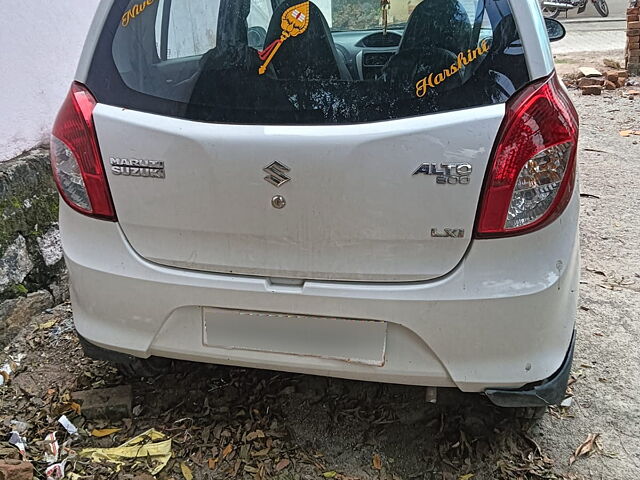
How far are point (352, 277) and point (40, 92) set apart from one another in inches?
87.6

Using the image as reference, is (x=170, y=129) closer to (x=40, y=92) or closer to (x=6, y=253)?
(x=6, y=253)

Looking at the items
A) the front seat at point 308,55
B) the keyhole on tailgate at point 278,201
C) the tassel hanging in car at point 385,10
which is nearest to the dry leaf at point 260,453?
the keyhole on tailgate at point 278,201

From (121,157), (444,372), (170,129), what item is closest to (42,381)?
(121,157)

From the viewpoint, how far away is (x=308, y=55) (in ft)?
6.05

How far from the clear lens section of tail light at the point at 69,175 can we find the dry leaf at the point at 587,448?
6.00ft

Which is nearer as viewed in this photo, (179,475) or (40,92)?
(179,475)

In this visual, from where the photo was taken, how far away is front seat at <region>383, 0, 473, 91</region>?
175cm

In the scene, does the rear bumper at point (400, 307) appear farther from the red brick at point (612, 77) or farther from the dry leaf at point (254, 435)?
the red brick at point (612, 77)

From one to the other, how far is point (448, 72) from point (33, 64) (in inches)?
90.0

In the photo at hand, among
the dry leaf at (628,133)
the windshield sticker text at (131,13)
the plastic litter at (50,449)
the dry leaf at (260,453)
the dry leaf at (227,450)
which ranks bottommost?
the dry leaf at (628,133)

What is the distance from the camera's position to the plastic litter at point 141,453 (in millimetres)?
2105

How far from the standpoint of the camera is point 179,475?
6.81ft

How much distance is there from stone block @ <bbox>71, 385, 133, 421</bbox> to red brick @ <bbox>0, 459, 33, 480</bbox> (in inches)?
13.1

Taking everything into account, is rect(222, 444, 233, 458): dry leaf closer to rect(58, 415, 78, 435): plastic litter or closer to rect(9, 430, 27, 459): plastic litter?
rect(58, 415, 78, 435): plastic litter
